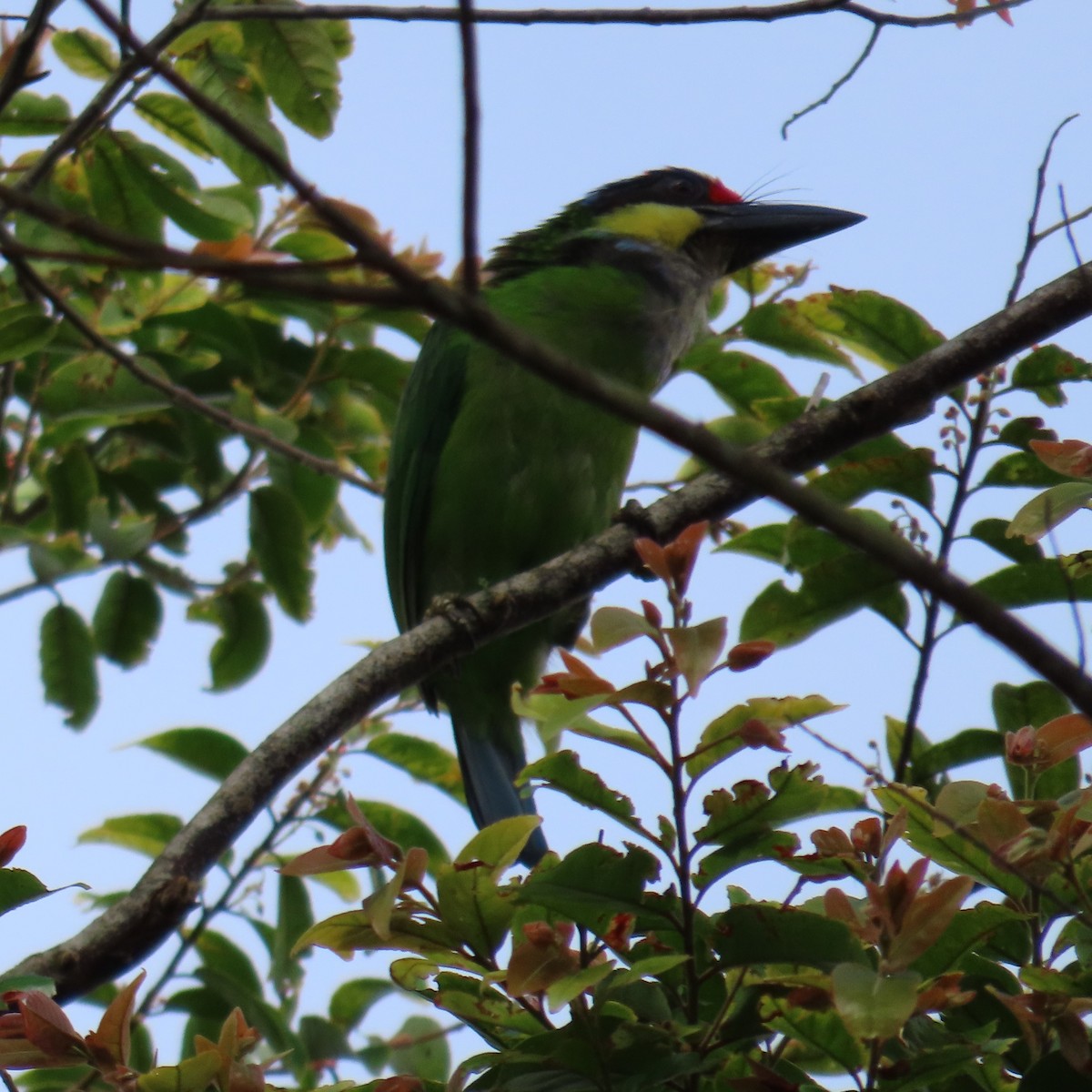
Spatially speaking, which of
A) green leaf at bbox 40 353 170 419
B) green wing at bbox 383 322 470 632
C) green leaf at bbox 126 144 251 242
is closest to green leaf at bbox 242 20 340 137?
green leaf at bbox 126 144 251 242

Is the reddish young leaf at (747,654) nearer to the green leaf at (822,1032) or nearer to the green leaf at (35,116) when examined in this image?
the green leaf at (822,1032)

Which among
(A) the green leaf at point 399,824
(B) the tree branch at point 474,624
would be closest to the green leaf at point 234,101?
(B) the tree branch at point 474,624

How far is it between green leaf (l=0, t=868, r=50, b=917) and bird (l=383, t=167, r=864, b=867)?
1.70 metres

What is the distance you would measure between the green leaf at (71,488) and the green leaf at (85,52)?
2.60ft

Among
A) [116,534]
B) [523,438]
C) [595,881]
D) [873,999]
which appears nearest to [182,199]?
[116,534]

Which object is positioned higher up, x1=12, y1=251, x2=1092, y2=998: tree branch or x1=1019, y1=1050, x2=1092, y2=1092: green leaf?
x1=12, y1=251, x2=1092, y2=998: tree branch

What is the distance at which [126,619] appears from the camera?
3072mm

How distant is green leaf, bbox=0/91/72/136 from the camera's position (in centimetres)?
243

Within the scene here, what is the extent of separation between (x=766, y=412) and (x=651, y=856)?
111cm

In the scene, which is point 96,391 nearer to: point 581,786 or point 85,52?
point 85,52

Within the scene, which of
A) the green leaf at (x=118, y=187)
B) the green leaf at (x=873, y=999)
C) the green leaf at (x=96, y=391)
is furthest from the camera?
the green leaf at (x=96, y=391)

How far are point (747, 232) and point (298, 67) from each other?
5.68 feet

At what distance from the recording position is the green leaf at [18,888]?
138 centimetres

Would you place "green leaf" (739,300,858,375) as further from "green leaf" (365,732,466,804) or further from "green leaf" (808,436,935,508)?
"green leaf" (365,732,466,804)
